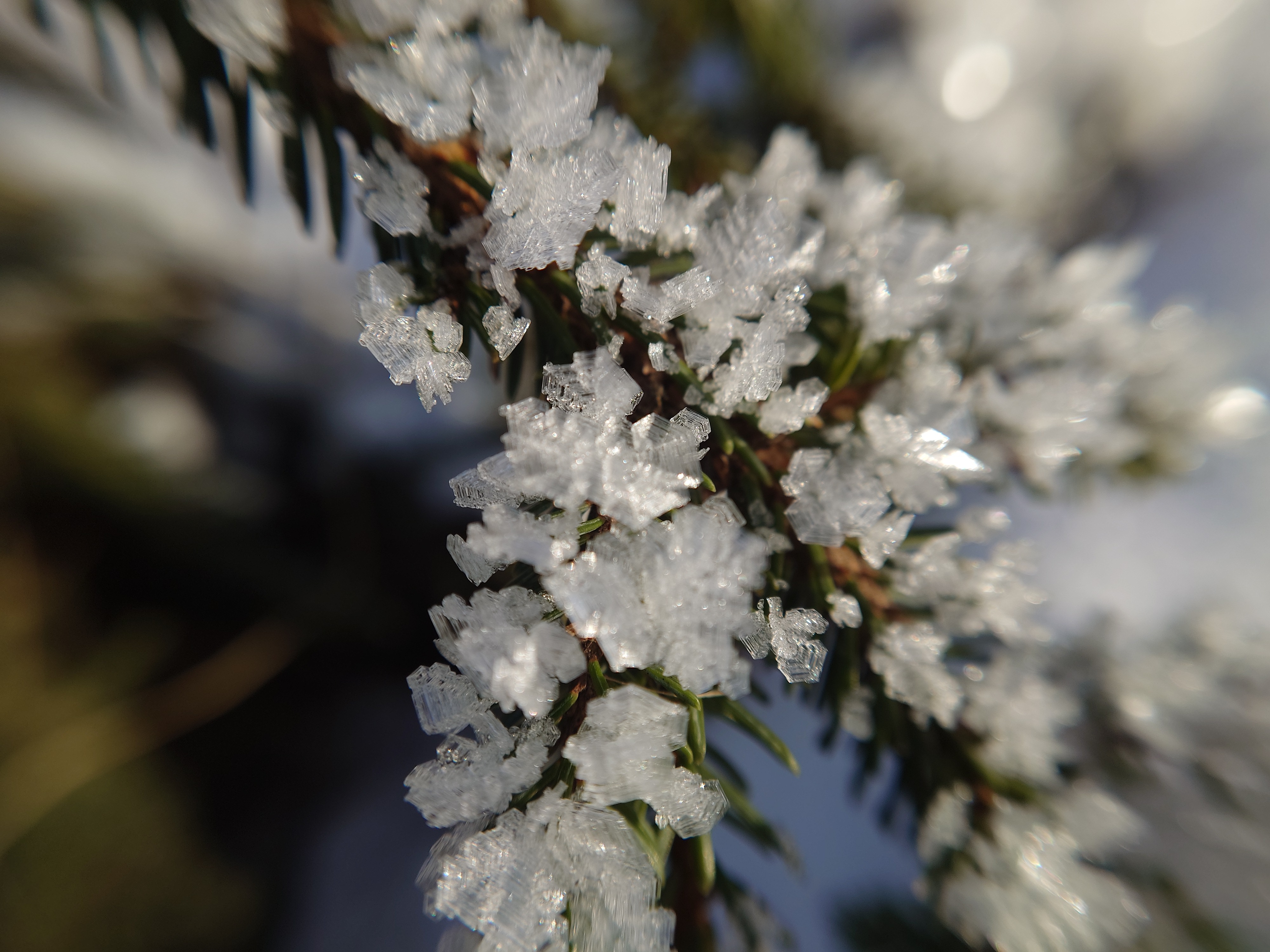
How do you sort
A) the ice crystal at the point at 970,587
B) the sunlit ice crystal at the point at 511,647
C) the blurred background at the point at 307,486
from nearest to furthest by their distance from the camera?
1. the sunlit ice crystal at the point at 511,647
2. the ice crystal at the point at 970,587
3. the blurred background at the point at 307,486

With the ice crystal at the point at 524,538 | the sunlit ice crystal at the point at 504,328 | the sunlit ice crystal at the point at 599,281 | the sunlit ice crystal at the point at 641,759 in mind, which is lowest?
the sunlit ice crystal at the point at 641,759

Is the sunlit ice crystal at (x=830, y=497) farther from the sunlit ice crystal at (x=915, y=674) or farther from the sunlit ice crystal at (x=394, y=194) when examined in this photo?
the sunlit ice crystal at (x=394, y=194)

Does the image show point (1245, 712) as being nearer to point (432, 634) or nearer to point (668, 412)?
point (668, 412)

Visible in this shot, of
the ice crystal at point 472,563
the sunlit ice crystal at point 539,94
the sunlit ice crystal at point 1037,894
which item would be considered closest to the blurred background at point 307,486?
the sunlit ice crystal at point 1037,894

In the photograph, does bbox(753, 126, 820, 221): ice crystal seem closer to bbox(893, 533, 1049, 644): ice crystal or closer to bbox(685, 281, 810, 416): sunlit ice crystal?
bbox(685, 281, 810, 416): sunlit ice crystal

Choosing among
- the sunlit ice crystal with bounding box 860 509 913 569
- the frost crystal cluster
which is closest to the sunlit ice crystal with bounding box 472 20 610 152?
the frost crystal cluster

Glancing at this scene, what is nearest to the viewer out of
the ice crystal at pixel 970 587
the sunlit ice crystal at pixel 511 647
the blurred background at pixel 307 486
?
the sunlit ice crystal at pixel 511 647
